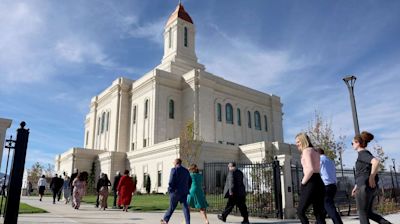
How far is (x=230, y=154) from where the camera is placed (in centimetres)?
3431

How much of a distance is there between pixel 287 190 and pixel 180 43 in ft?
128

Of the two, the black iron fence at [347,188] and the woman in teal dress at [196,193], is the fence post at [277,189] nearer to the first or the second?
the black iron fence at [347,188]

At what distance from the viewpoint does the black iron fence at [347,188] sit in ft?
40.6

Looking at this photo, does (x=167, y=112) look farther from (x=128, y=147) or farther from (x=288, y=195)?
(x=288, y=195)

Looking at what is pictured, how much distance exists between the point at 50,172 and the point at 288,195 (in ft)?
188

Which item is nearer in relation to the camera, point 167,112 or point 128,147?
point 167,112

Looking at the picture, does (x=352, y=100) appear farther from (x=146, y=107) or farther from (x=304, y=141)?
(x=146, y=107)

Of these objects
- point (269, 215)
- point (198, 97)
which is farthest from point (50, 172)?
point (269, 215)

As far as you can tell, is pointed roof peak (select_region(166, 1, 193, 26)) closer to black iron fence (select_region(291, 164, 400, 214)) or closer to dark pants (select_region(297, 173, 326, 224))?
black iron fence (select_region(291, 164, 400, 214))

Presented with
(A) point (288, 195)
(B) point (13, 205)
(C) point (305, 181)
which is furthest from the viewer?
(A) point (288, 195)

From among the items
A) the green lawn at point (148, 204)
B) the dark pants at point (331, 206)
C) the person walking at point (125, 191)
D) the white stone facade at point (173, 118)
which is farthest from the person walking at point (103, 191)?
the white stone facade at point (173, 118)

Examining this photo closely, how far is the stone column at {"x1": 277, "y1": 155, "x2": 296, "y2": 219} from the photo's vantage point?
1109 cm

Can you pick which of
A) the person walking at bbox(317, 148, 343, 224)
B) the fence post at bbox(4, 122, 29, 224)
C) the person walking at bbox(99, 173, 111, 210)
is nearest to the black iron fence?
the person walking at bbox(317, 148, 343, 224)

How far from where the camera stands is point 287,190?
11.2 metres
